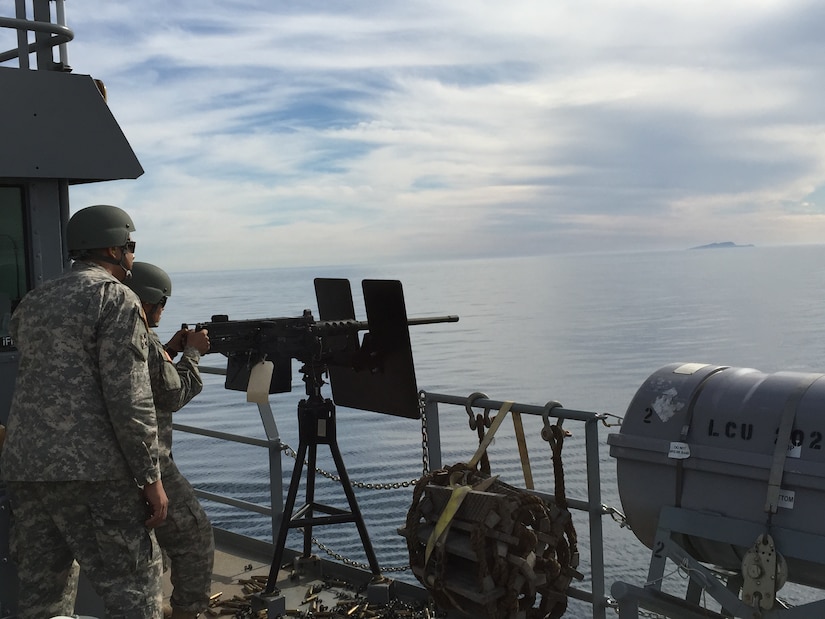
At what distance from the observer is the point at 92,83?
5375 millimetres

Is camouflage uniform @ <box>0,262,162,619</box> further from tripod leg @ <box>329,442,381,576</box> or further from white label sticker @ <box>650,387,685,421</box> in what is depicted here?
white label sticker @ <box>650,387,685,421</box>

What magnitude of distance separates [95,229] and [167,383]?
30.9 inches

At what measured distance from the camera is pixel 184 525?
176 inches

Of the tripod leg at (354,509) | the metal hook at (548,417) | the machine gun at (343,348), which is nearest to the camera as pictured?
the metal hook at (548,417)

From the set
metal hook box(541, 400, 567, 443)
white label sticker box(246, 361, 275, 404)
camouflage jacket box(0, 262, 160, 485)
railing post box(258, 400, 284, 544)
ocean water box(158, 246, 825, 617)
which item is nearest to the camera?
camouflage jacket box(0, 262, 160, 485)

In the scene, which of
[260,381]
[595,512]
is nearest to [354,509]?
[260,381]

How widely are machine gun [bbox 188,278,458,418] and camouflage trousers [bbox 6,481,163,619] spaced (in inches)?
51.9

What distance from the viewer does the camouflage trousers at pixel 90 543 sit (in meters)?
3.80

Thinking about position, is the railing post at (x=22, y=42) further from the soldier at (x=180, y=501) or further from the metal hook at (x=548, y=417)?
the metal hook at (x=548, y=417)

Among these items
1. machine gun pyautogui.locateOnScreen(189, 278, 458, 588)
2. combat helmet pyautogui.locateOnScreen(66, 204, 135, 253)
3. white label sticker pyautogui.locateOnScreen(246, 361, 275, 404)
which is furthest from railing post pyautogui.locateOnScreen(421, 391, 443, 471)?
combat helmet pyautogui.locateOnScreen(66, 204, 135, 253)

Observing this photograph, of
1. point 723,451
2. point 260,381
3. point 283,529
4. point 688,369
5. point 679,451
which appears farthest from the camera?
point 283,529

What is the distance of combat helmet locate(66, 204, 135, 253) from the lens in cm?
402

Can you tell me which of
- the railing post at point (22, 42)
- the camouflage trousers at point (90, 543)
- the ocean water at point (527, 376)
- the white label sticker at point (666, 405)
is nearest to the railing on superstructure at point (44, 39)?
the railing post at point (22, 42)

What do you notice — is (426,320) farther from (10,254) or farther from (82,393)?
(82,393)
